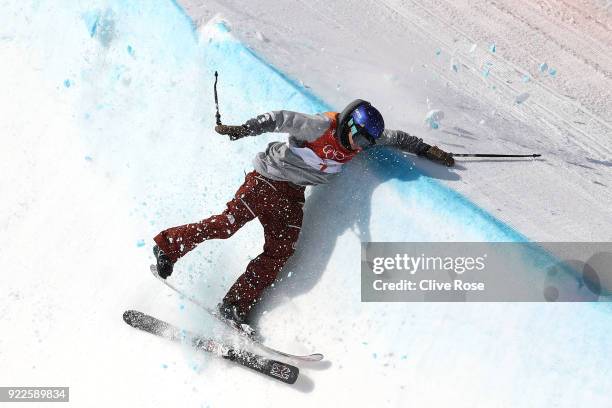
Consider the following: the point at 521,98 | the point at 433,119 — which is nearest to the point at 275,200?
the point at 433,119

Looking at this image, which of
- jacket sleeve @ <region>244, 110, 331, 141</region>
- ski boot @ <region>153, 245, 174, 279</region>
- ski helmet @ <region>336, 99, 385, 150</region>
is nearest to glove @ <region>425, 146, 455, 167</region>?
ski helmet @ <region>336, 99, 385, 150</region>

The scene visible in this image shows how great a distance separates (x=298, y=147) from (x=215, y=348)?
1.25 meters

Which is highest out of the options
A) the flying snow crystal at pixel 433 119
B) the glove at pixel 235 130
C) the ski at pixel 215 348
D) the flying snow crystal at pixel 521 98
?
the flying snow crystal at pixel 521 98

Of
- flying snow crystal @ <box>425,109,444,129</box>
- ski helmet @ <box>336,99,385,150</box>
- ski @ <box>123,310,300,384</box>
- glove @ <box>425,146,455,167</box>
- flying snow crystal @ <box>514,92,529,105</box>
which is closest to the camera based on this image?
ski helmet @ <box>336,99,385,150</box>

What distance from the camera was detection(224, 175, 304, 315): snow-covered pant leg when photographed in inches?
154

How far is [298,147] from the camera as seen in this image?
383 cm

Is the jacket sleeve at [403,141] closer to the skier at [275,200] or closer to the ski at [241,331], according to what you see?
the skier at [275,200]

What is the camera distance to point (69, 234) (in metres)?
4.52

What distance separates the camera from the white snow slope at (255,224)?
12.0 feet

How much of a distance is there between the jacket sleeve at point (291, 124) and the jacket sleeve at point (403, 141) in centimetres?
41

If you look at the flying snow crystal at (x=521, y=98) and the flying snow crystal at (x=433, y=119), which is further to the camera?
the flying snow crystal at (x=521, y=98)

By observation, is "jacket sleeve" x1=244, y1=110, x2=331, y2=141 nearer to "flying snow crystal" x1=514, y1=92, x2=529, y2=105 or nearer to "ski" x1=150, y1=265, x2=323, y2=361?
"ski" x1=150, y1=265, x2=323, y2=361

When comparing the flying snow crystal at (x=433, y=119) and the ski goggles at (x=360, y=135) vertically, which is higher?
the flying snow crystal at (x=433, y=119)

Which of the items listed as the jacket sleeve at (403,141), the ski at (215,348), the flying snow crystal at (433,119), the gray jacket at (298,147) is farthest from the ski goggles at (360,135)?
the ski at (215,348)
